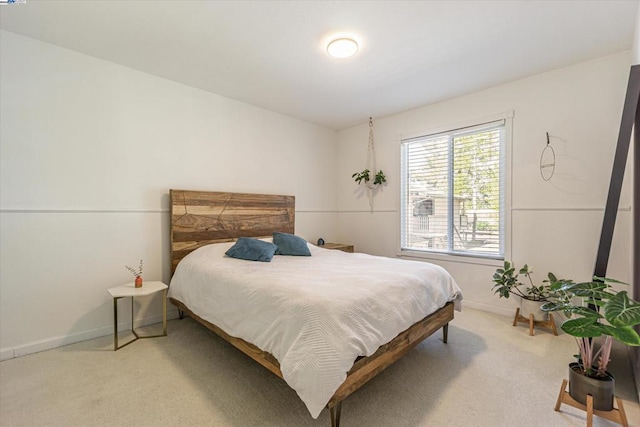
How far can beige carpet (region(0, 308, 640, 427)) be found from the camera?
1.55 meters

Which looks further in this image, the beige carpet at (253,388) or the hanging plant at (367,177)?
the hanging plant at (367,177)

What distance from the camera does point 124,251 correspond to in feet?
8.98

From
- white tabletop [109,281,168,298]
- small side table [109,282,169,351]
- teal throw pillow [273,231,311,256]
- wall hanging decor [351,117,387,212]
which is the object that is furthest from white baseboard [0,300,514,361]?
wall hanging decor [351,117,387,212]

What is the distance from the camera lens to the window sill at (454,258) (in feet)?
10.4

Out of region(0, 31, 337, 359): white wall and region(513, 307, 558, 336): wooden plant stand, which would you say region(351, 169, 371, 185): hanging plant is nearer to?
region(0, 31, 337, 359): white wall

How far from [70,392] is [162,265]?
132cm

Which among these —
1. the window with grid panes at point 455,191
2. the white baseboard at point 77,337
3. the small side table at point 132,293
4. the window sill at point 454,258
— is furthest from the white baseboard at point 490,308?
the small side table at point 132,293

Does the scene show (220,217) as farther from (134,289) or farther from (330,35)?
(330,35)

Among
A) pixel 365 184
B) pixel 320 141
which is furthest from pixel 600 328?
pixel 320 141

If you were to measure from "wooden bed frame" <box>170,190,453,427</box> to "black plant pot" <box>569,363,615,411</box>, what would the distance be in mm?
840

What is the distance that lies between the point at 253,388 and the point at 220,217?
1942 mm

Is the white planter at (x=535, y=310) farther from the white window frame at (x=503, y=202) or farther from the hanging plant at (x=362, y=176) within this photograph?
the hanging plant at (x=362, y=176)

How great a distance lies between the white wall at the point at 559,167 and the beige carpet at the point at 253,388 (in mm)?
820

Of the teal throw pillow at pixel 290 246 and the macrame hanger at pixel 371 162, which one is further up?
the macrame hanger at pixel 371 162
